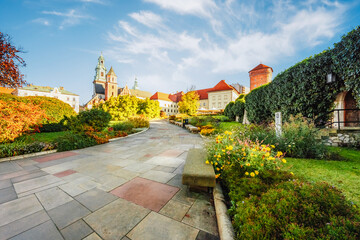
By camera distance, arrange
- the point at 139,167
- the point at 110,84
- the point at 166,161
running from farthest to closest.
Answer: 1. the point at 110,84
2. the point at 166,161
3. the point at 139,167

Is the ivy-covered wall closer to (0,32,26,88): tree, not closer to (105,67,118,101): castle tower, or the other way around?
A: (0,32,26,88): tree

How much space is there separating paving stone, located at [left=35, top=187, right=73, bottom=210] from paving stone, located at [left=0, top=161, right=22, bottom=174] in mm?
2230

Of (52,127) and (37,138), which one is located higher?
(52,127)

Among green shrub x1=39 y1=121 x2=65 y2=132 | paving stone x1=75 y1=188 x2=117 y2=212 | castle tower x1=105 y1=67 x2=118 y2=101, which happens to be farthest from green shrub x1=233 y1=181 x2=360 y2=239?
castle tower x1=105 y1=67 x2=118 y2=101

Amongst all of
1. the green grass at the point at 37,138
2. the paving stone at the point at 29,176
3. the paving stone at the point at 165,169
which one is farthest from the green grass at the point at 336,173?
the green grass at the point at 37,138

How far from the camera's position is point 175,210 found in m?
1.99

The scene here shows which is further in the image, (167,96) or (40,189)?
(167,96)

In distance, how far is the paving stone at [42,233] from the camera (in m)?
1.55

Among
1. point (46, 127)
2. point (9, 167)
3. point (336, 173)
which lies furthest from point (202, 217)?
point (46, 127)

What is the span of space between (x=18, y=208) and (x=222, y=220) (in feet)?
9.97

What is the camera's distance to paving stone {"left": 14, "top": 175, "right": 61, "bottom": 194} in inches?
104

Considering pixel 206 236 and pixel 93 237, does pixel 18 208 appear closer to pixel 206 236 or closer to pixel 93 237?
pixel 93 237

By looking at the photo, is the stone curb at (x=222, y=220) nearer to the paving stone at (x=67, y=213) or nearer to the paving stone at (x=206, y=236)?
the paving stone at (x=206, y=236)

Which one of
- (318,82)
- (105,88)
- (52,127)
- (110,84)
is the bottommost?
(52,127)
